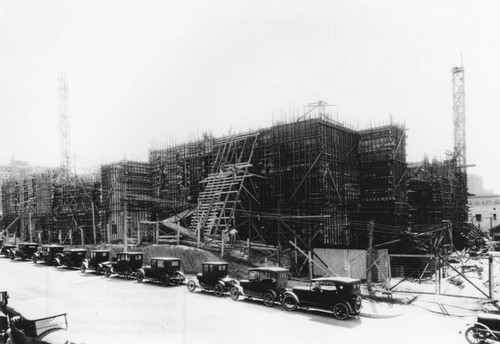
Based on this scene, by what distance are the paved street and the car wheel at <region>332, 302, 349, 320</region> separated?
0.25 metres

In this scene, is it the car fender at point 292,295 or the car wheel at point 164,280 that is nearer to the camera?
the car fender at point 292,295

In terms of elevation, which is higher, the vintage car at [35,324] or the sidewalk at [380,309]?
the vintage car at [35,324]

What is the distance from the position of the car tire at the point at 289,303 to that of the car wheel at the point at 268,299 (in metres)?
0.68

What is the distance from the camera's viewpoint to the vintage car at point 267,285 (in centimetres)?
1645

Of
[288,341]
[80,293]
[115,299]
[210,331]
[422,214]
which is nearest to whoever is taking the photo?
[288,341]

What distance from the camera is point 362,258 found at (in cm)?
2159

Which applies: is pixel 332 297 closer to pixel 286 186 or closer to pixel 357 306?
pixel 357 306

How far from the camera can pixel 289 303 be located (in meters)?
15.7

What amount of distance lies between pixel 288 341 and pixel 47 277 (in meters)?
20.6

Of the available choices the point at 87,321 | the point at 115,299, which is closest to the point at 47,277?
the point at 115,299

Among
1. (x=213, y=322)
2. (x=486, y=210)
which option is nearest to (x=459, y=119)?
(x=486, y=210)

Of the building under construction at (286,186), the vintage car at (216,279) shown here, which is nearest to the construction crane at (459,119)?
the building under construction at (286,186)

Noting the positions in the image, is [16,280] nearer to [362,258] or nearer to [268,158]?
[268,158]

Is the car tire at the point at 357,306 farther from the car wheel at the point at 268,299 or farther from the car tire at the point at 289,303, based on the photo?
the car wheel at the point at 268,299
